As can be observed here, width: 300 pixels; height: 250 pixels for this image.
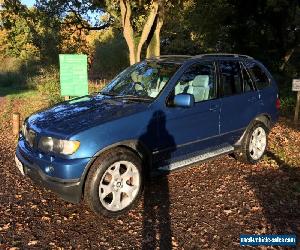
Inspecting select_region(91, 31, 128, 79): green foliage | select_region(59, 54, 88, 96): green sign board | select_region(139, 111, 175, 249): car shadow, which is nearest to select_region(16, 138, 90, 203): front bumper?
select_region(139, 111, 175, 249): car shadow

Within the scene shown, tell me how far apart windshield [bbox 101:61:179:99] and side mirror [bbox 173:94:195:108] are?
12.4 inches

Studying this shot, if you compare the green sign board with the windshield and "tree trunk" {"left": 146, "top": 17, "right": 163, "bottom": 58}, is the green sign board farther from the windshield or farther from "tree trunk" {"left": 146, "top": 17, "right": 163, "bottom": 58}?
"tree trunk" {"left": 146, "top": 17, "right": 163, "bottom": 58}

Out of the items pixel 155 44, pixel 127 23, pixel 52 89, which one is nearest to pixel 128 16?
pixel 127 23

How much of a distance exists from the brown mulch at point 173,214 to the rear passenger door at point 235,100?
0.75 metres

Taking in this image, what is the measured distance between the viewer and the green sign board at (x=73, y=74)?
31.9 ft

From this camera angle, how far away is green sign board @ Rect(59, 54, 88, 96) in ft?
31.9

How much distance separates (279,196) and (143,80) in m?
2.52

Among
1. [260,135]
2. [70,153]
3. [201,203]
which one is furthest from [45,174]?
[260,135]

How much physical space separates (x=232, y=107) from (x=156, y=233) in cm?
261

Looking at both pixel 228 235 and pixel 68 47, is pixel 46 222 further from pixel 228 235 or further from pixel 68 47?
pixel 68 47

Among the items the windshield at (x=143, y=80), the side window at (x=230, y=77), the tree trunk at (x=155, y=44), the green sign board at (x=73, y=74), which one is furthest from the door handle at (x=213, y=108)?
the tree trunk at (x=155, y=44)

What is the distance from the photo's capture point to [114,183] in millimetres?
5078

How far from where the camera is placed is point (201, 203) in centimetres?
563

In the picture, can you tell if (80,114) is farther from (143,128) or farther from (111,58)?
(111,58)
